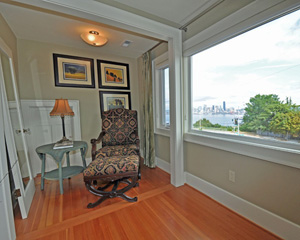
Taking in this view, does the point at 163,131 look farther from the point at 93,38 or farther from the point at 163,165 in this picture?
the point at 93,38

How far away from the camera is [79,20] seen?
181 cm

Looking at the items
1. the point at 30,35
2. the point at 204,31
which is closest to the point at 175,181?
the point at 204,31

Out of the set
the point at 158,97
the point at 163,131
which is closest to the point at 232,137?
the point at 163,131

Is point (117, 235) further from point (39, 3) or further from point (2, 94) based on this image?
point (39, 3)

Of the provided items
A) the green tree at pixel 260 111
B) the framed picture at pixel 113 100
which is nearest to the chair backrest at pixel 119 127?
the framed picture at pixel 113 100

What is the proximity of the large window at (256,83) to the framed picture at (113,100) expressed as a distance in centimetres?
174

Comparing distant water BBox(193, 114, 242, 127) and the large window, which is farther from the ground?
the large window

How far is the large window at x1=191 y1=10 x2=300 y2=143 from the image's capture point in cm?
115

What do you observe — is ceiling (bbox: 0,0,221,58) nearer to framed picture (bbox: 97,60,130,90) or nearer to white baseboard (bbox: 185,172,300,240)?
framed picture (bbox: 97,60,130,90)

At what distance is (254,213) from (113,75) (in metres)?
3.06

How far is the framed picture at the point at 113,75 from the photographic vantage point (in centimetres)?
285

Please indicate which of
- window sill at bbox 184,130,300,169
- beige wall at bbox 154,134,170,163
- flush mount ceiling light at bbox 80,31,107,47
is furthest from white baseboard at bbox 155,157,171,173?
flush mount ceiling light at bbox 80,31,107,47

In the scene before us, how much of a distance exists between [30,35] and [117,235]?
9.78 ft

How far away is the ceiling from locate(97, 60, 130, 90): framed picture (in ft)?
1.59
